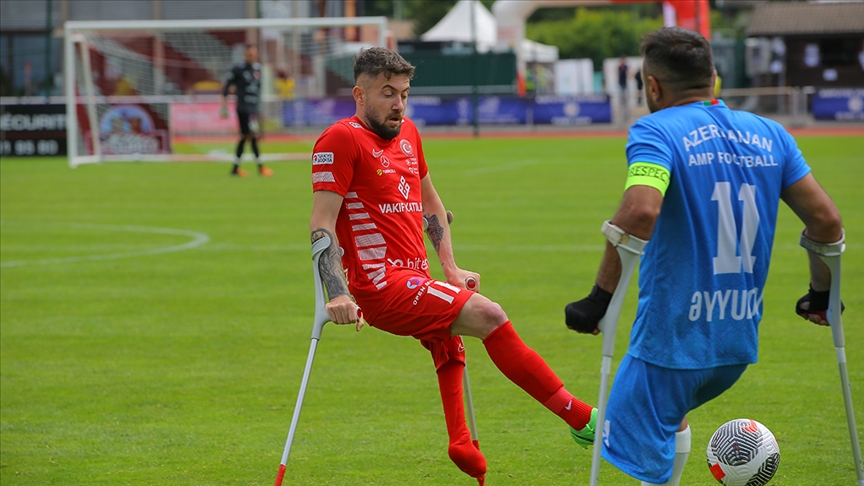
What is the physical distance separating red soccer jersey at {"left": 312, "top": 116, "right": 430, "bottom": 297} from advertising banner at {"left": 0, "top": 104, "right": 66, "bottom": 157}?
25751mm

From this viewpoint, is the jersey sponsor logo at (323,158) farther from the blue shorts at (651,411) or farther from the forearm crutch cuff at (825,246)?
the forearm crutch cuff at (825,246)

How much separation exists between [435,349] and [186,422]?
2.18 meters

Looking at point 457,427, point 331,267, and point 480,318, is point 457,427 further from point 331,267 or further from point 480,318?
point 331,267

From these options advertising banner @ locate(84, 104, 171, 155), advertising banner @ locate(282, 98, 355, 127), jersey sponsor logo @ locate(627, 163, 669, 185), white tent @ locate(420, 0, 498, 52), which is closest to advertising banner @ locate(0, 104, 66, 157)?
advertising banner @ locate(84, 104, 171, 155)

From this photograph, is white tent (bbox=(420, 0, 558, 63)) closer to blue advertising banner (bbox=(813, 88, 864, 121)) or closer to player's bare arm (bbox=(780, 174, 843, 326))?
blue advertising banner (bbox=(813, 88, 864, 121))

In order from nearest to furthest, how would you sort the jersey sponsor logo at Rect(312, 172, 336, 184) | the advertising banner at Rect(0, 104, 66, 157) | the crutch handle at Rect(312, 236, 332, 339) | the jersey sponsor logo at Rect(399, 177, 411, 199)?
the crutch handle at Rect(312, 236, 332, 339)
the jersey sponsor logo at Rect(312, 172, 336, 184)
the jersey sponsor logo at Rect(399, 177, 411, 199)
the advertising banner at Rect(0, 104, 66, 157)

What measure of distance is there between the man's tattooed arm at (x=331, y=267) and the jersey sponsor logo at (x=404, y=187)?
479 millimetres

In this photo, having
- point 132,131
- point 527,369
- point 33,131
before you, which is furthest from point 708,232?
point 33,131

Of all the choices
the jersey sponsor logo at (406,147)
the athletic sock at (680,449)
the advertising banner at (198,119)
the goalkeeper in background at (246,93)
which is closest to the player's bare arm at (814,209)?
the athletic sock at (680,449)

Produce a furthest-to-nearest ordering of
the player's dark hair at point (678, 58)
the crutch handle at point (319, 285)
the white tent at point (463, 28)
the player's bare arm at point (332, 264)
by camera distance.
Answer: the white tent at point (463, 28) < the crutch handle at point (319, 285) < the player's bare arm at point (332, 264) < the player's dark hair at point (678, 58)

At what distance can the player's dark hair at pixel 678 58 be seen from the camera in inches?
151

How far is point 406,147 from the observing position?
535 cm

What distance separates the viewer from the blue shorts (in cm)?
395

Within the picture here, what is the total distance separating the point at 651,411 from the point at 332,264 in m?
1.67
